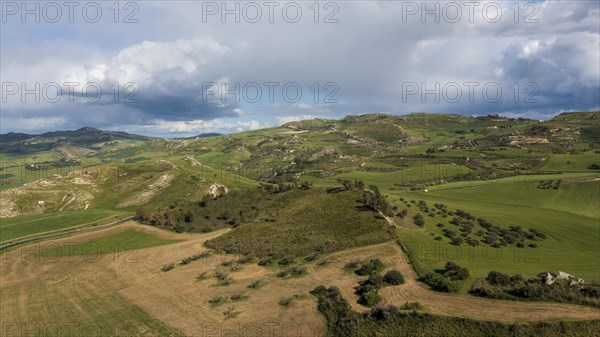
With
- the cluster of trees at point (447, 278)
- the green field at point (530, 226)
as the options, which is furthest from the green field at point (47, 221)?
the cluster of trees at point (447, 278)

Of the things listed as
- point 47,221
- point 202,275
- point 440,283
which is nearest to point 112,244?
point 202,275

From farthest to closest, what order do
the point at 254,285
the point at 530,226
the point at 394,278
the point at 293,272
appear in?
the point at 530,226 < the point at 293,272 < the point at 254,285 < the point at 394,278

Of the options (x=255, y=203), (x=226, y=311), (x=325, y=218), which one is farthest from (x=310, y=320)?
(x=255, y=203)

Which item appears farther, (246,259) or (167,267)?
(167,267)

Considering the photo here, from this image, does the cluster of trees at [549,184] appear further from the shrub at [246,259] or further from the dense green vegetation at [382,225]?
the shrub at [246,259]

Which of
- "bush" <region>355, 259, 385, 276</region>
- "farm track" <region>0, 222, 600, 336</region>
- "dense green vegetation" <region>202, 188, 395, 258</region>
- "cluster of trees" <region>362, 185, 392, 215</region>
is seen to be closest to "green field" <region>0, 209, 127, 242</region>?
"farm track" <region>0, 222, 600, 336</region>

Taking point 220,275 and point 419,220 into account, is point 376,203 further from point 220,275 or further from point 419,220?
point 220,275

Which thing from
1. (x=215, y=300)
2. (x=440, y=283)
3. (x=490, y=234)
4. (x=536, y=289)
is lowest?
(x=215, y=300)
